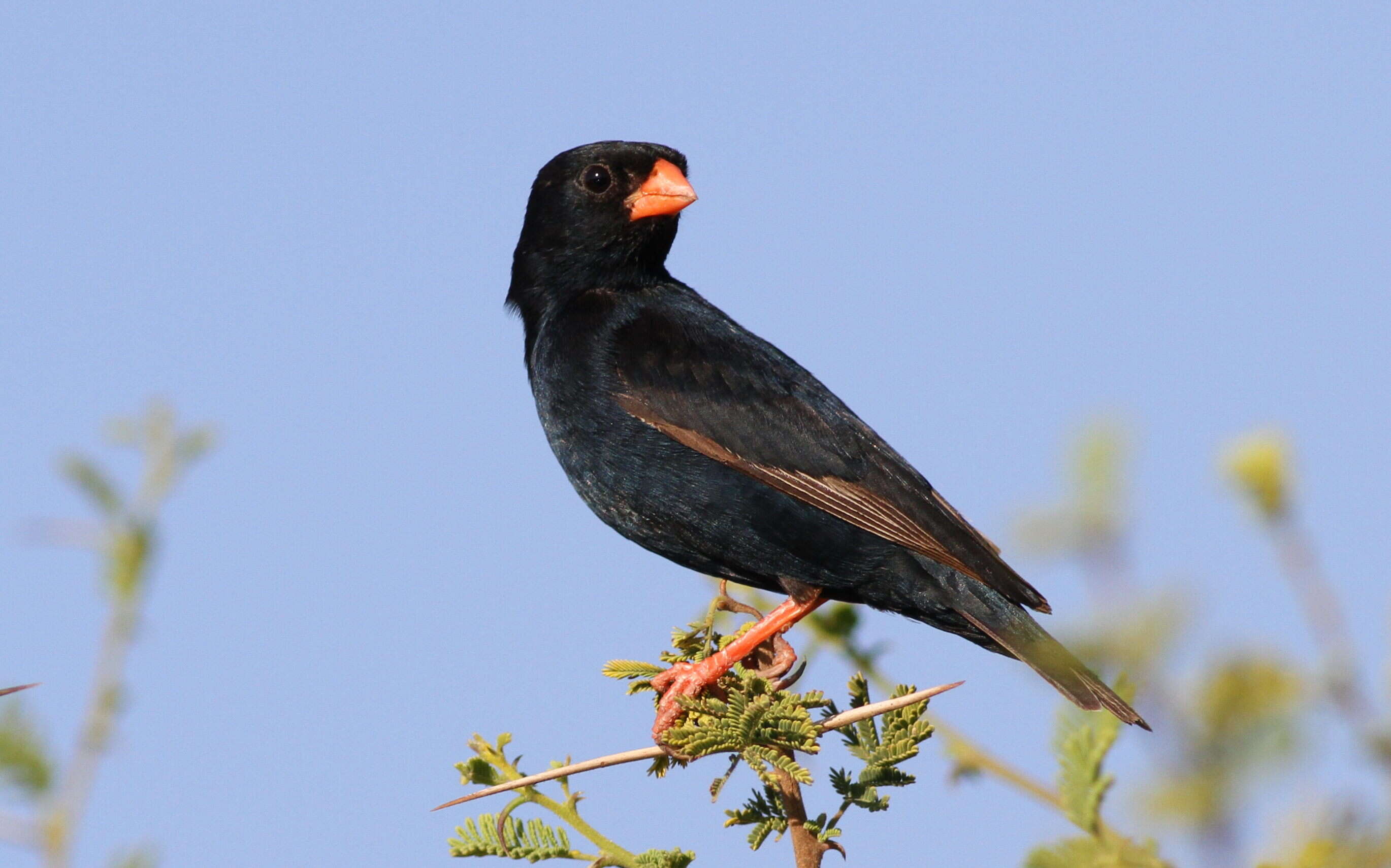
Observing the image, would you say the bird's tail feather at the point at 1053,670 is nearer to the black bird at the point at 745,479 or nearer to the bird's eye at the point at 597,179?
the black bird at the point at 745,479

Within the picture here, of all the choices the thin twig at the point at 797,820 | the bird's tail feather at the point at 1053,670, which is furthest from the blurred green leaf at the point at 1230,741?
the thin twig at the point at 797,820

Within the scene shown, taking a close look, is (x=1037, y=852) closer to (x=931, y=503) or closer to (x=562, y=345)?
(x=931, y=503)

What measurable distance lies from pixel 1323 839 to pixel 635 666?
3.69 m

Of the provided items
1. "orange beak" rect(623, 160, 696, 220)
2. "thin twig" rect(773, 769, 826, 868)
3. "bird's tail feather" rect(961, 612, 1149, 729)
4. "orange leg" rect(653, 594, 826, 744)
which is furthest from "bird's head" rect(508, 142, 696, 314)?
"thin twig" rect(773, 769, 826, 868)

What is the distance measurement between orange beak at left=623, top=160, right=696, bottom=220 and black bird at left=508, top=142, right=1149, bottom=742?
51 centimetres

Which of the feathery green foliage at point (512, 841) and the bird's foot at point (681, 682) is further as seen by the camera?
the bird's foot at point (681, 682)

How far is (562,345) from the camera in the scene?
6.12 metres

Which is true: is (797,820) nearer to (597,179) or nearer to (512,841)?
(512,841)

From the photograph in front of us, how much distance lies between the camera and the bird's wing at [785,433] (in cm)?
523

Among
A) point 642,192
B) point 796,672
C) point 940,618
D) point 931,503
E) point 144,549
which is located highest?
point 642,192

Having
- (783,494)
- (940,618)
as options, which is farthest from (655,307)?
(940,618)

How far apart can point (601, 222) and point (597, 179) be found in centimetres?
24

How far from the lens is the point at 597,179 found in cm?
685

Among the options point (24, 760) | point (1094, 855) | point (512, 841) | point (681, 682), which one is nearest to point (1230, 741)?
point (1094, 855)
